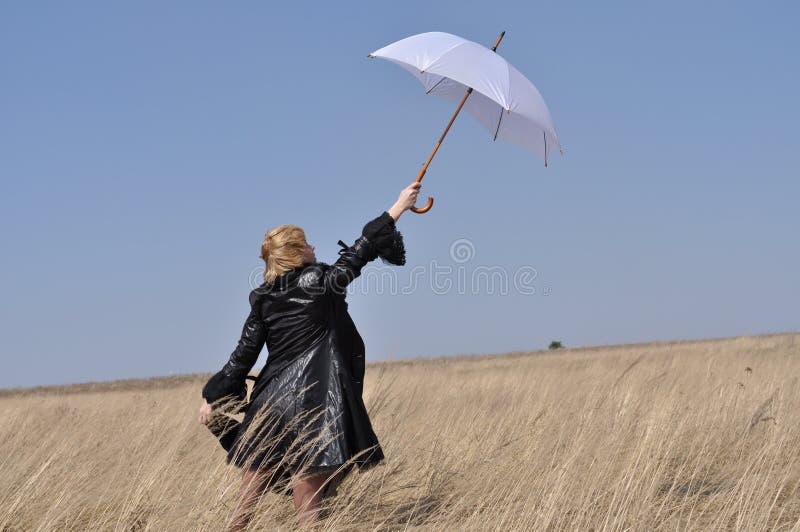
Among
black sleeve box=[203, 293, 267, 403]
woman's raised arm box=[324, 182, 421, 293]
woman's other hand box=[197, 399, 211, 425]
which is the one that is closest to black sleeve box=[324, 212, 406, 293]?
woman's raised arm box=[324, 182, 421, 293]

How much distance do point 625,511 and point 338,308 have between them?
1.67m

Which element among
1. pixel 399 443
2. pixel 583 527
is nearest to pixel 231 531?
pixel 583 527

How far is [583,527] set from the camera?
400 cm

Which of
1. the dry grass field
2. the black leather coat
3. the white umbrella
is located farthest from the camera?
the white umbrella

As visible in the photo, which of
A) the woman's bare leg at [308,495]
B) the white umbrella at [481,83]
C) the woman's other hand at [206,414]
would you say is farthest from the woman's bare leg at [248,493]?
the white umbrella at [481,83]

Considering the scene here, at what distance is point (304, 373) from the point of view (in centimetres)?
388

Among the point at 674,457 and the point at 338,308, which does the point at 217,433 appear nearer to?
the point at 338,308

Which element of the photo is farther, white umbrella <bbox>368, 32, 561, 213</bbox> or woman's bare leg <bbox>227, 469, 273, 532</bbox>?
white umbrella <bbox>368, 32, 561, 213</bbox>

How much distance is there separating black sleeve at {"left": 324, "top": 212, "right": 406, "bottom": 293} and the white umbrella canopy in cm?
129

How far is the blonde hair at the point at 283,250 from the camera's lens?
12.8ft

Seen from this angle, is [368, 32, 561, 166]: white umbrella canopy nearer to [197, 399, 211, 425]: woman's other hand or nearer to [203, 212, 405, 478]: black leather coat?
[203, 212, 405, 478]: black leather coat

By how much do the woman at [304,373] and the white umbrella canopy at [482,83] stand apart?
3.98 feet

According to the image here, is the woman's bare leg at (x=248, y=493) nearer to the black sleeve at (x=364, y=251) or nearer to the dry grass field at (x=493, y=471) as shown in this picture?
the dry grass field at (x=493, y=471)

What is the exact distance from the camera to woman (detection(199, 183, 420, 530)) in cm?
384
